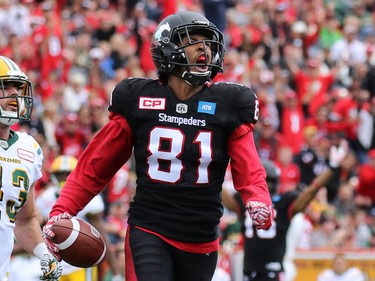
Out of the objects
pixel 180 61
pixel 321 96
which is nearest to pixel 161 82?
pixel 180 61

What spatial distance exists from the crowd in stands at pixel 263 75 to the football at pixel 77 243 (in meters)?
6.27

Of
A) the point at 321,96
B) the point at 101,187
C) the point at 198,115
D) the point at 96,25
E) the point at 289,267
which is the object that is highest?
the point at 96,25

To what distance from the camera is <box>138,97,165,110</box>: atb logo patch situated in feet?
19.1

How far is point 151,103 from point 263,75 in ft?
36.1

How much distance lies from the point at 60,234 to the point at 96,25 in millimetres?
11823

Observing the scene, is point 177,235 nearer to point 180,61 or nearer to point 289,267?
point 180,61

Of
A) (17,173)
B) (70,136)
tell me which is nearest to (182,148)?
(17,173)

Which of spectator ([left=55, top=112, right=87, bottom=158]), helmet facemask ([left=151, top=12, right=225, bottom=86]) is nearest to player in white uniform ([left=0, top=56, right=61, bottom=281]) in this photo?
helmet facemask ([left=151, top=12, right=225, bottom=86])

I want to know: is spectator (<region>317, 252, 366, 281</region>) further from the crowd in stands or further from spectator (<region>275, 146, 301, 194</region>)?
spectator (<region>275, 146, 301, 194</region>)

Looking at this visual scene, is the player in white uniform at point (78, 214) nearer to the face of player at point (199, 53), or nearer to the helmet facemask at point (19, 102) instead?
the helmet facemask at point (19, 102)

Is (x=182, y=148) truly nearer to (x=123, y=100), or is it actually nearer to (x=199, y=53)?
(x=123, y=100)

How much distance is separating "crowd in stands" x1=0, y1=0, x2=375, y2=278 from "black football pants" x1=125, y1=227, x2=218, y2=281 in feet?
20.4

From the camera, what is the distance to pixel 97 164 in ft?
19.6

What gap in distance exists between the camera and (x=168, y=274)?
5.74 metres
